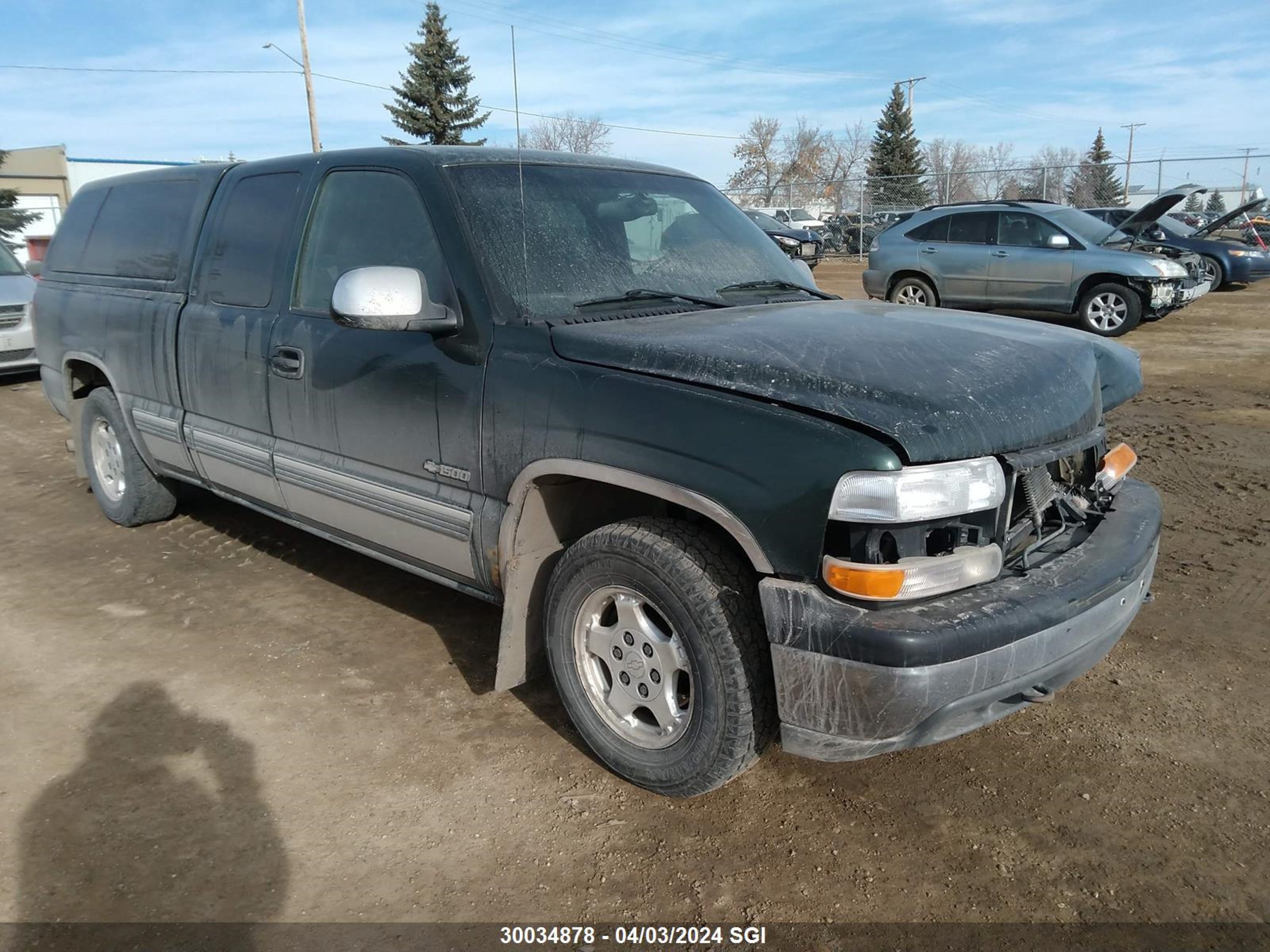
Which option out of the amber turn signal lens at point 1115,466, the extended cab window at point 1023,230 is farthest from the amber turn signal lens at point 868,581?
the extended cab window at point 1023,230

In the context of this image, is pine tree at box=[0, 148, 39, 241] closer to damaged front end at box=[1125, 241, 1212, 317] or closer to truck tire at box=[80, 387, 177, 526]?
truck tire at box=[80, 387, 177, 526]

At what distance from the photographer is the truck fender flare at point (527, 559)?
288 cm

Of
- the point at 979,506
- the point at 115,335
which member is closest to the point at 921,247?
the point at 115,335

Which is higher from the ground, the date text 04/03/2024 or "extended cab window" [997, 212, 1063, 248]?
"extended cab window" [997, 212, 1063, 248]

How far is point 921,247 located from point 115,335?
11.3 m

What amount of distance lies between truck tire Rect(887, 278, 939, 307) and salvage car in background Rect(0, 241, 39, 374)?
1089 centimetres

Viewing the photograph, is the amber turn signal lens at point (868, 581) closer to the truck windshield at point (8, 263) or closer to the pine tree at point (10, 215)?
the truck windshield at point (8, 263)

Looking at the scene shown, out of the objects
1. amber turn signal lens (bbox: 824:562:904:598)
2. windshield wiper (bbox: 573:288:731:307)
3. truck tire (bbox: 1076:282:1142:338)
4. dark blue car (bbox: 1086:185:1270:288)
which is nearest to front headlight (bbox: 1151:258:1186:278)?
truck tire (bbox: 1076:282:1142:338)

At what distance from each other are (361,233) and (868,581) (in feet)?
7.83

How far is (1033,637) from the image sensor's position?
2.42m

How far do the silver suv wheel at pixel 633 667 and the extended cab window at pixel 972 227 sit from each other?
39.1 ft

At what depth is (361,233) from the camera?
3.64 meters

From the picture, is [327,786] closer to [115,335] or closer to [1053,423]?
[1053,423]

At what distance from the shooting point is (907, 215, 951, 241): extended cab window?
1360cm
